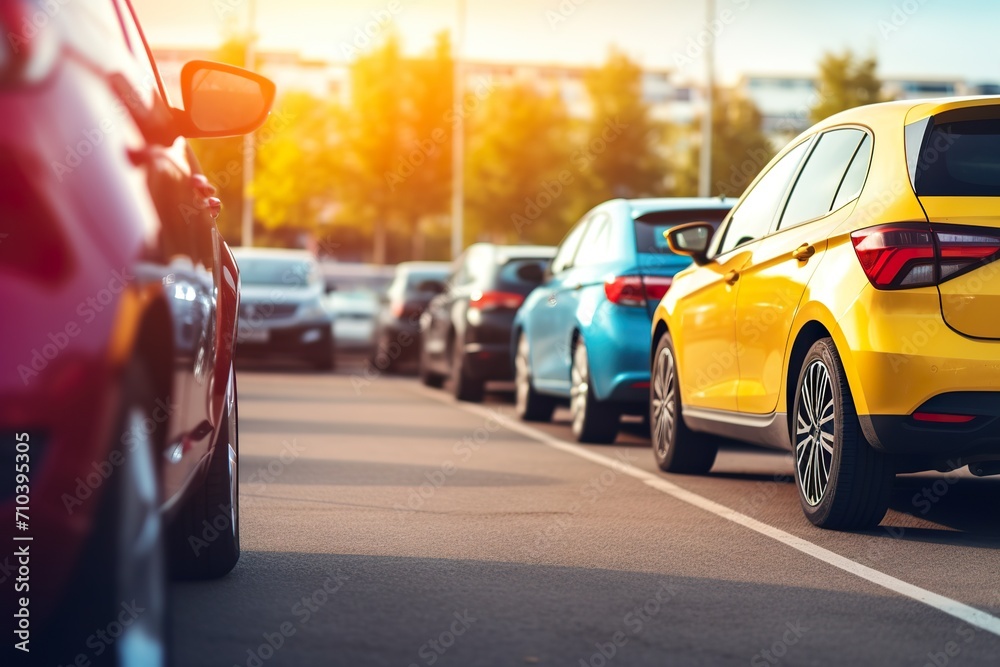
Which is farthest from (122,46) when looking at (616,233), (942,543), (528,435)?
(528,435)

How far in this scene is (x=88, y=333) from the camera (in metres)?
2.86

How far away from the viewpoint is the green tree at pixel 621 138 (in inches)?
2259

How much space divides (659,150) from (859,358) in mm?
54484

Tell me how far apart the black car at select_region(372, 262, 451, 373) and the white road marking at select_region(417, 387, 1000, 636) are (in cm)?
1038

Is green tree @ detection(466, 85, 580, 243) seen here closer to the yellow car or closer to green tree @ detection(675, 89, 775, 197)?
green tree @ detection(675, 89, 775, 197)

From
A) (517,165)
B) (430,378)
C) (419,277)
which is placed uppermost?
(517,165)

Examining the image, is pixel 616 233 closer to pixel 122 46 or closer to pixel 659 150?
pixel 122 46

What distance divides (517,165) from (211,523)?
5190cm

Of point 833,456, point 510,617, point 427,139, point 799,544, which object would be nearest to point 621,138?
point 427,139

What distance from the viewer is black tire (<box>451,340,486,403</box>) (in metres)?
15.7

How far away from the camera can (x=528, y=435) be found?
1162cm

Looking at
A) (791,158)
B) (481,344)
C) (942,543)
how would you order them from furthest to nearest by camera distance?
1. (481,344)
2. (791,158)
3. (942,543)

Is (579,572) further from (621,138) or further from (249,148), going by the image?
(621,138)

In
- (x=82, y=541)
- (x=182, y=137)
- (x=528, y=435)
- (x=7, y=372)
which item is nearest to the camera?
(x=7, y=372)
